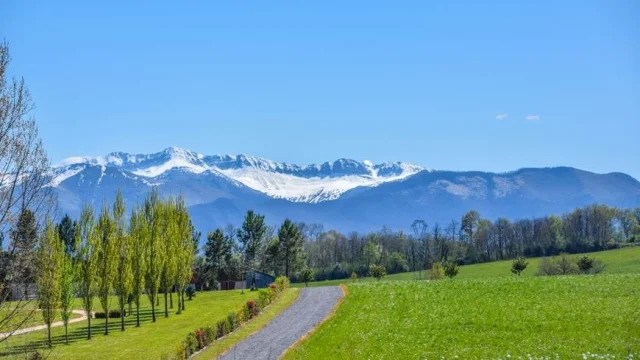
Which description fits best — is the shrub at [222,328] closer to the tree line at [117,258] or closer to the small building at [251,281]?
the tree line at [117,258]

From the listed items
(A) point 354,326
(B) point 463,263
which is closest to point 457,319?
(A) point 354,326

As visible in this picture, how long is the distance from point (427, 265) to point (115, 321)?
95566 mm

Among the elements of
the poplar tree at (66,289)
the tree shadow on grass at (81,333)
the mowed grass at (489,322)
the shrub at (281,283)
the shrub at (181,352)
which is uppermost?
the poplar tree at (66,289)

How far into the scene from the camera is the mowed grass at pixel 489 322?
89.2ft

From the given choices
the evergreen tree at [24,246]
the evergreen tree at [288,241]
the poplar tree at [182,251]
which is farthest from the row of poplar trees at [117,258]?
the evergreen tree at [288,241]

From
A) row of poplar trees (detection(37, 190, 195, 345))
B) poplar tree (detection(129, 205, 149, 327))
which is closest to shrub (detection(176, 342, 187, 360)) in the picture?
row of poplar trees (detection(37, 190, 195, 345))

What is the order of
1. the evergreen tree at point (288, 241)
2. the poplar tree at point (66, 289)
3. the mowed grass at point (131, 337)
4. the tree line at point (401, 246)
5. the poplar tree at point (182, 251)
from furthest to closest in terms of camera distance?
the tree line at point (401, 246)
the evergreen tree at point (288, 241)
the poplar tree at point (182, 251)
the poplar tree at point (66, 289)
the mowed grass at point (131, 337)

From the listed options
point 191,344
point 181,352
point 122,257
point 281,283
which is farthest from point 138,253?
point 181,352

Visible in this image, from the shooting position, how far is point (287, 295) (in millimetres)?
58875

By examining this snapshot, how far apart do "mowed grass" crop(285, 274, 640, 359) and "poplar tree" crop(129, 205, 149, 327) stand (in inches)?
756

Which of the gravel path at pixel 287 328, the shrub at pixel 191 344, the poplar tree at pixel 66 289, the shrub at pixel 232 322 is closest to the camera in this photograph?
the gravel path at pixel 287 328

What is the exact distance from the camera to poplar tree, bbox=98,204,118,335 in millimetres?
47000

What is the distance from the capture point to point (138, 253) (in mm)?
52375

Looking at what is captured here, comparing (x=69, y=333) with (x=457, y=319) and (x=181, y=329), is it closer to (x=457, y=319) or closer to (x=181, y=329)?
(x=181, y=329)
